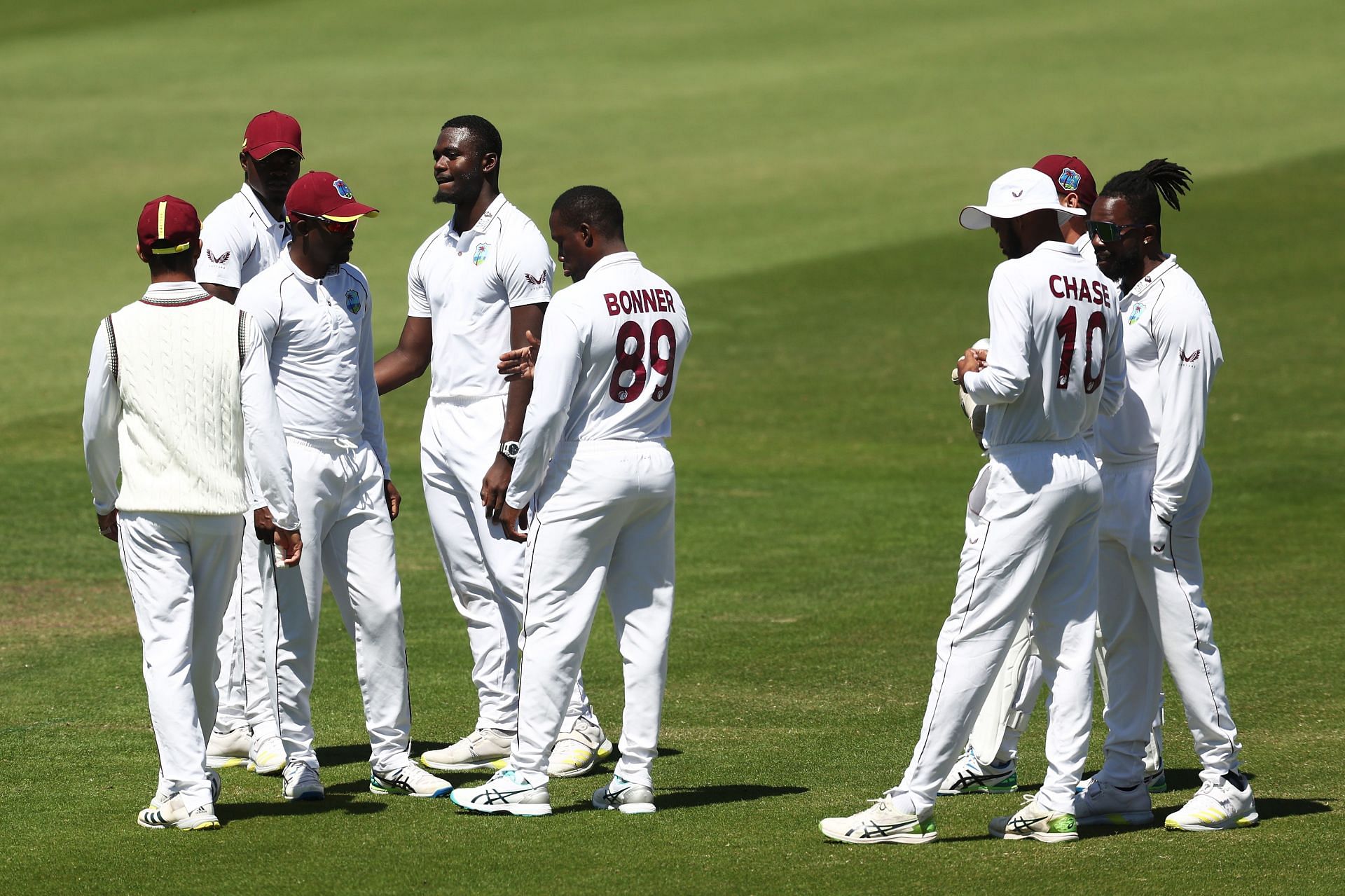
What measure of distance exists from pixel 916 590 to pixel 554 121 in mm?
27830

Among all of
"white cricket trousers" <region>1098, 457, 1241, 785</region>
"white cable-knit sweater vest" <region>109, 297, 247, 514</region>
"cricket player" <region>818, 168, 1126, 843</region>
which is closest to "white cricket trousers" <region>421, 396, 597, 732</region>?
"white cable-knit sweater vest" <region>109, 297, 247, 514</region>

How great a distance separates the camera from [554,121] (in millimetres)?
39344

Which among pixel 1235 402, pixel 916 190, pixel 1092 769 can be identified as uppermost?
pixel 916 190

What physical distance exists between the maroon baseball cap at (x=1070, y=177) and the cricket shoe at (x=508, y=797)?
415 centimetres

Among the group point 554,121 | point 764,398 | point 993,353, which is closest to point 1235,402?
point 764,398

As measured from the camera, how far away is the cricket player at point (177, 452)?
759 centimetres

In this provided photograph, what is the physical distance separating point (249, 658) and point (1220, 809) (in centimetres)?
471

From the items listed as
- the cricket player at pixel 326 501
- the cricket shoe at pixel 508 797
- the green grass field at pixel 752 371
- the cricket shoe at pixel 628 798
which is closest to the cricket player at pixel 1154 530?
the green grass field at pixel 752 371

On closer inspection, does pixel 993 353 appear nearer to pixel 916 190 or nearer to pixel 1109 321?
pixel 1109 321

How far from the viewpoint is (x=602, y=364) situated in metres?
7.78

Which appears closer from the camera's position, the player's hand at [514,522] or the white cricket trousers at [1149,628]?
the white cricket trousers at [1149,628]

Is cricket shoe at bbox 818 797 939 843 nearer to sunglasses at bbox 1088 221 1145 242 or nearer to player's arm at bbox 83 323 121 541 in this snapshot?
sunglasses at bbox 1088 221 1145 242

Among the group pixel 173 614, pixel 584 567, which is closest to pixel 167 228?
pixel 173 614

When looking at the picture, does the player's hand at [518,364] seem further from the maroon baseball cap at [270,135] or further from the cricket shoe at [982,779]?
the cricket shoe at [982,779]
